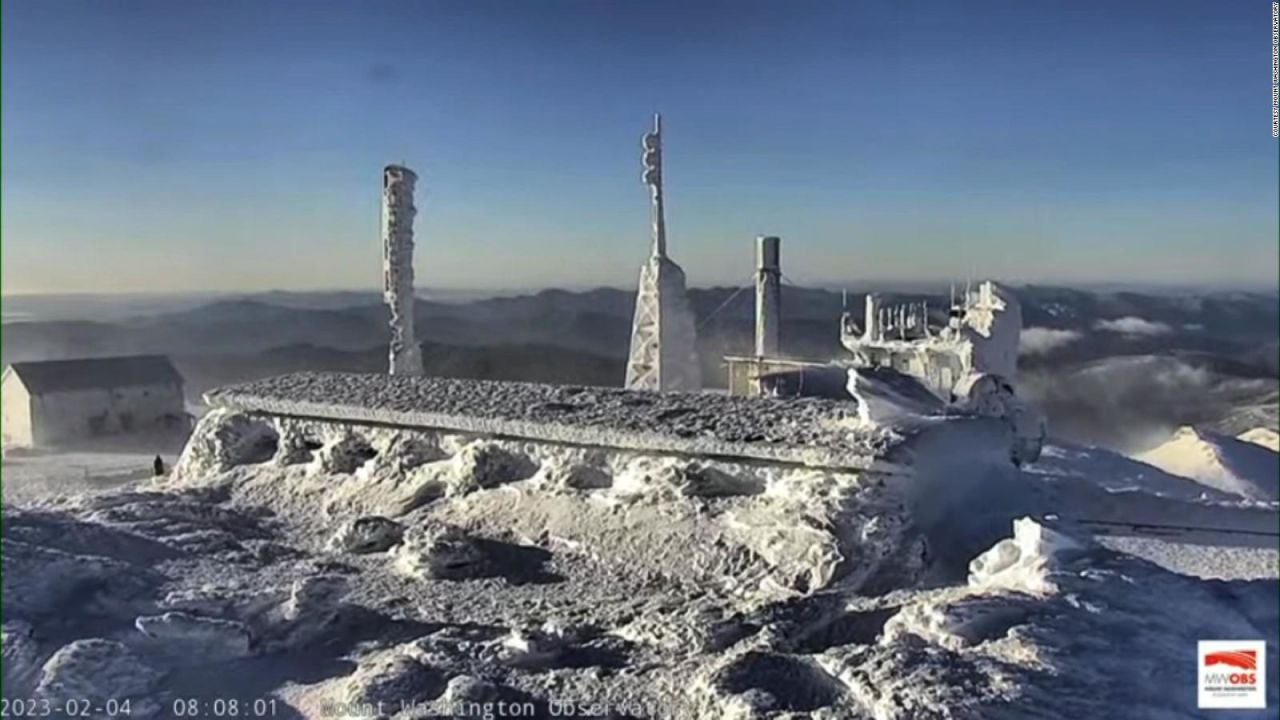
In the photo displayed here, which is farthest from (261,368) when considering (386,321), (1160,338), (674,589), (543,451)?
(1160,338)

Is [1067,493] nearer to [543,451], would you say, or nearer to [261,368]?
[543,451]

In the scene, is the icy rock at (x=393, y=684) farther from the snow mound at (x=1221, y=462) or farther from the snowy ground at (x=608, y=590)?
the snow mound at (x=1221, y=462)

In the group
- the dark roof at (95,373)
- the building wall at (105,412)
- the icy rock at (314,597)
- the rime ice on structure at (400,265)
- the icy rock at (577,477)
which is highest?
the rime ice on structure at (400,265)

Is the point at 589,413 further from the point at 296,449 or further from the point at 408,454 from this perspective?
the point at 296,449

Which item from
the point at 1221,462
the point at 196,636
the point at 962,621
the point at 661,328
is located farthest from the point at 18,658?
the point at 1221,462

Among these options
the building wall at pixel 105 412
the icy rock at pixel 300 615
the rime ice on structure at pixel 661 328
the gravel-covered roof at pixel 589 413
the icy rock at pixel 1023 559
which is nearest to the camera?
the icy rock at pixel 1023 559

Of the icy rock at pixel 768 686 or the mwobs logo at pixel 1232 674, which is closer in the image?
the icy rock at pixel 768 686

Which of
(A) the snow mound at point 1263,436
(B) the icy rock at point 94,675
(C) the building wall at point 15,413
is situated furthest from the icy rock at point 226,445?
(A) the snow mound at point 1263,436
